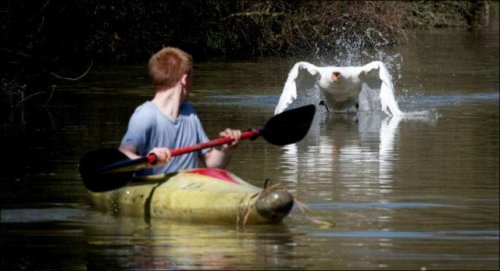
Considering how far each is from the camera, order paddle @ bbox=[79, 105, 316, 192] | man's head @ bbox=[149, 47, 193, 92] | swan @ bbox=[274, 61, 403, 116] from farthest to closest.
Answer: swan @ bbox=[274, 61, 403, 116], man's head @ bbox=[149, 47, 193, 92], paddle @ bbox=[79, 105, 316, 192]

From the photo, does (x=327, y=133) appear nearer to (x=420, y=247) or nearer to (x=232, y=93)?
(x=232, y=93)

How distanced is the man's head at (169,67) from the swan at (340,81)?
31.9 feet

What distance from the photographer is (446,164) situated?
15.2 metres

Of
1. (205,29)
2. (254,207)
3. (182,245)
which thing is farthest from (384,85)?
(205,29)

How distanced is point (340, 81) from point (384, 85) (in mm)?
826

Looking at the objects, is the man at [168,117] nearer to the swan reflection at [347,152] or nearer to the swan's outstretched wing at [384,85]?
the swan reflection at [347,152]

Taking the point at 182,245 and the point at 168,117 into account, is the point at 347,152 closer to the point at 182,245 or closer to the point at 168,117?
the point at 168,117

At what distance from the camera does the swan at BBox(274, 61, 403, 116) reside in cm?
2183

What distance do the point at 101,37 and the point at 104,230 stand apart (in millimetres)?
24342

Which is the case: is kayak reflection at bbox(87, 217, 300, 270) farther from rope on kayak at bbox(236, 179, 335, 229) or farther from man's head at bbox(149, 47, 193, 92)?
man's head at bbox(149, 47, 193, 92)

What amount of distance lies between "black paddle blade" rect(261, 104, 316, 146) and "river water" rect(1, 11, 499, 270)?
1.72 ft

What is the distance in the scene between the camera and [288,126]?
41.3ft

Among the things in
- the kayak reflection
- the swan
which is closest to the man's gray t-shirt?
the kayak reflection

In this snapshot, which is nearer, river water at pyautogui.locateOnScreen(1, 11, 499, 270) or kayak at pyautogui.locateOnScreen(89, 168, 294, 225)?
river water at pyautogui.locateOnScreen(1, 11, 499, 270)
